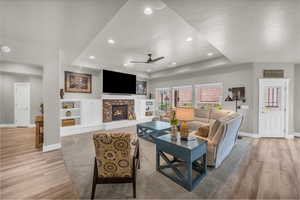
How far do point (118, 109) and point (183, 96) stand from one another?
3.46 m

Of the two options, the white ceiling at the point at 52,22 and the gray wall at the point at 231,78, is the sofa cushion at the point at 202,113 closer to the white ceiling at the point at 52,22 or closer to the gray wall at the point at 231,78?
the gray wall at the point at 231,78

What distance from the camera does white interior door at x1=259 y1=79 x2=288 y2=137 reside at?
175 inches

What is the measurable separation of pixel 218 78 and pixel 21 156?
6.79 metres

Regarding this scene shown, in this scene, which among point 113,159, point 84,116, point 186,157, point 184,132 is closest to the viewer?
point 113,159

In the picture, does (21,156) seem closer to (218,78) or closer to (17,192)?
(17,192)

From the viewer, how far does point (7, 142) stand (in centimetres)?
392

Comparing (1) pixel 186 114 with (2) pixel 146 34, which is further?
(2) pixel 146 34

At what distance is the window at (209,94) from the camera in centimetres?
547

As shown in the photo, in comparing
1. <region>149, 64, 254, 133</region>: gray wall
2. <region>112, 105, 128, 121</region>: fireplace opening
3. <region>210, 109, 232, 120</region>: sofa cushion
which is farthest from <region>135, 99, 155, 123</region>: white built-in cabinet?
<region>210, 109, 232, 120</region>: sofa cushion

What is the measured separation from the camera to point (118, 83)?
6340mm

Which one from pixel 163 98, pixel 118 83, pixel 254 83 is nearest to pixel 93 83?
pixel 118 83

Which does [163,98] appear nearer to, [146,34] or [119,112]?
[119,112]

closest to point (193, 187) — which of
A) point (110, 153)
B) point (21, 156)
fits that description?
point (110, 153)

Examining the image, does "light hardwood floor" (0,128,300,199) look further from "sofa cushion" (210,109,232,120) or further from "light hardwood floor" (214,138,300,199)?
"sofa cushion" (210,109,232,120)
